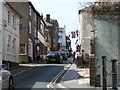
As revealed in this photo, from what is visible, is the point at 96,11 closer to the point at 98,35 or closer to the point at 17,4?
the point at 98,35

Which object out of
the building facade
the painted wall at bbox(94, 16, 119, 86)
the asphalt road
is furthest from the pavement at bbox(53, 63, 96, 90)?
the building facade

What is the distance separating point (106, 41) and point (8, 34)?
1789cm

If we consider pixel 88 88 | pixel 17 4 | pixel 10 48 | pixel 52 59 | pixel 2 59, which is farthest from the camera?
pixel 17 4

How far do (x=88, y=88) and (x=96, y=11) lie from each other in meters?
3.16

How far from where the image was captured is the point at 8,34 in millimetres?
30641

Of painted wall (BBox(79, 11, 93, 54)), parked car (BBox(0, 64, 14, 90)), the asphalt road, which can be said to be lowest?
the asphalt road

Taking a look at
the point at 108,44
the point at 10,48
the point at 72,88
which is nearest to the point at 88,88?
the point at 72,88

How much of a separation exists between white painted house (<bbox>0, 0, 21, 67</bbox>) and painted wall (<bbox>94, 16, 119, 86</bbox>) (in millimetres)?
15097

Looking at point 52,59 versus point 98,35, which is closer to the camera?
point 98,35

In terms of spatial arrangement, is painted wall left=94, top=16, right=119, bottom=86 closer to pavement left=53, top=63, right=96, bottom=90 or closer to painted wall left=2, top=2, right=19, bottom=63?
pavement left=53, top=63, right=96, bottom=90

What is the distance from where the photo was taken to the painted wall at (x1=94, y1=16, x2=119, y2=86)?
13859 millimetres

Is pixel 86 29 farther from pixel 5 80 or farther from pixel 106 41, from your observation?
pixel 5 80

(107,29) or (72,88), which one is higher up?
(107,29)

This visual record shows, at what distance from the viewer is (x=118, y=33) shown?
13773 millimetres
